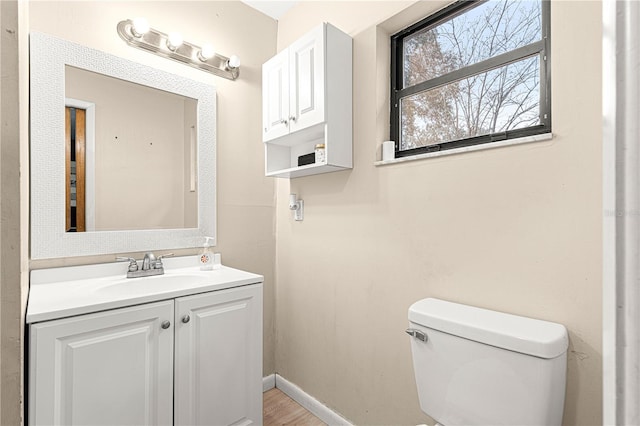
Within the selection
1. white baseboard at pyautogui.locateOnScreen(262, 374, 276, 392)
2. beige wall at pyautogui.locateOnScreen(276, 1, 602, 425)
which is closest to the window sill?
beige wall at pyautogui.locateOnScreen(276, 1, 602, 425)

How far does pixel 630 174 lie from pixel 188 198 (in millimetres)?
1822

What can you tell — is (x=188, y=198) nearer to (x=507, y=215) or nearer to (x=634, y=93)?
(x=507, y=215)

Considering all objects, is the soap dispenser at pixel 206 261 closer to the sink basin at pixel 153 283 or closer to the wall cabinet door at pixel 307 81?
the sink basin at pixel 153 283

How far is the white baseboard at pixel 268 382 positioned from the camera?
6.73 feet

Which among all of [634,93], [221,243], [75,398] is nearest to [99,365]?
[75,398]

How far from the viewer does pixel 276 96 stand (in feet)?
5.79

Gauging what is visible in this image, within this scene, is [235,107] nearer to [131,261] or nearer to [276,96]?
[276,96]

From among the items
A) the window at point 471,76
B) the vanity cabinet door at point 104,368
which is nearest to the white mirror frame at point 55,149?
the vanity cabinet door at point 104,368

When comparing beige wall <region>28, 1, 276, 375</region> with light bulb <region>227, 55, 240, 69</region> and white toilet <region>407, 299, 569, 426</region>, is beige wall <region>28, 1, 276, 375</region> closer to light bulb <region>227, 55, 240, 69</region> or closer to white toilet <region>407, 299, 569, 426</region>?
light bulb <region>227, 55, 240, 69</region>

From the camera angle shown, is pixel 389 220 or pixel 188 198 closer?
pixel 389 220

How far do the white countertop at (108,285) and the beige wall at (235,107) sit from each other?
89 mm

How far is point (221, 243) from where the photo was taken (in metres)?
1.91

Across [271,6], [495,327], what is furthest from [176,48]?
[495,327]

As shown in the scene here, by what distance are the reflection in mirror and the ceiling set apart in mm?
775
